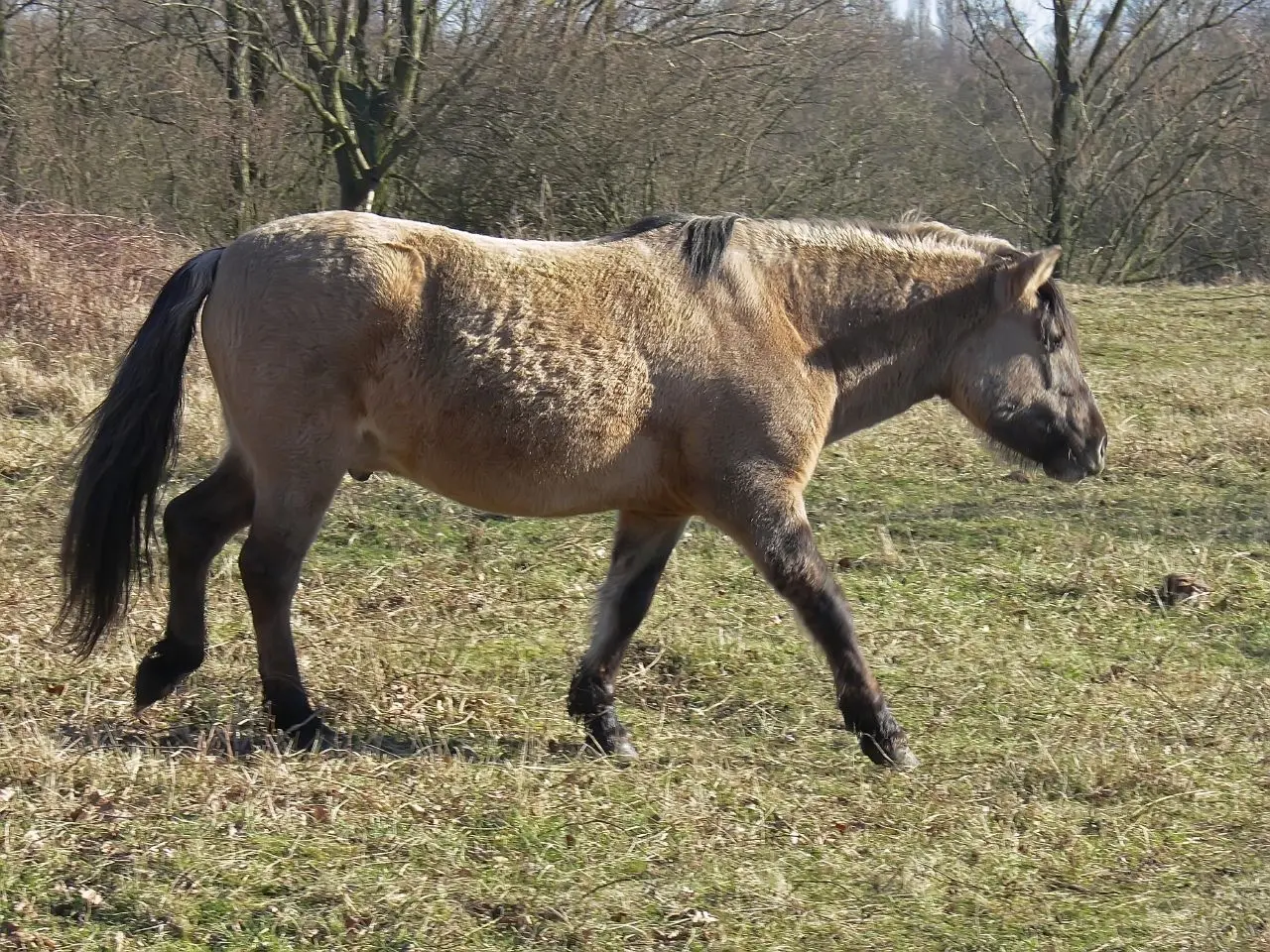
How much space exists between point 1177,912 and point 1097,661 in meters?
2.46

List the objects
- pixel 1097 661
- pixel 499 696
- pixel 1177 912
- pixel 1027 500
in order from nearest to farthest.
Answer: pixel 1177 912 → pixel 499 696 → pixel 1097 661 → pixel 1027 500

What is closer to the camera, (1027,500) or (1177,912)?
(1177,912)

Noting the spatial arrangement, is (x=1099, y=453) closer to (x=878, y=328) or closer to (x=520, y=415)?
(x=878, y=328)

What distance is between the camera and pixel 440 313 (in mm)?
4883

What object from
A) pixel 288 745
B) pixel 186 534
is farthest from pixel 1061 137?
pixel 288 745

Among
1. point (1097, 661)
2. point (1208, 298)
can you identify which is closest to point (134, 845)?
point (1097, 661)

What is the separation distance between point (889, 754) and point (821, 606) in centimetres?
55

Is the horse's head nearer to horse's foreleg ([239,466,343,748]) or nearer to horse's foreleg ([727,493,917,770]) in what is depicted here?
horse's foreleg ([727,493,917,770])

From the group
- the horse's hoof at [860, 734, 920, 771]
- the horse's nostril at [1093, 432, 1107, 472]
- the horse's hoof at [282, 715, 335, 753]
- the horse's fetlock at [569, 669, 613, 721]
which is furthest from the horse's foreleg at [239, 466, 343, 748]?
the horse's nostril at [1093, 432, 1107, 472]

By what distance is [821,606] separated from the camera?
5.18 m

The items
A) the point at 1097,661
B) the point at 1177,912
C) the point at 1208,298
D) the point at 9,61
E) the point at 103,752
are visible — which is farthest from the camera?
the point at 1208,298

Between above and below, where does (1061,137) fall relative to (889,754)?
above

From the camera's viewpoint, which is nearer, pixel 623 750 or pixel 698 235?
pixel 623 750

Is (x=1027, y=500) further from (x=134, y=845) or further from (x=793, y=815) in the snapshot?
(x=134, y=845)
